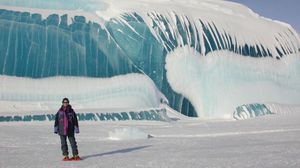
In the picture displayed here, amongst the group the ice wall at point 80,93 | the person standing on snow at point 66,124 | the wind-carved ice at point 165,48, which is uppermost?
the wind-carved ice at point 165,48

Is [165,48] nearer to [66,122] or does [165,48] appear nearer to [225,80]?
[225,80]

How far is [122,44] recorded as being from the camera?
3984 cm

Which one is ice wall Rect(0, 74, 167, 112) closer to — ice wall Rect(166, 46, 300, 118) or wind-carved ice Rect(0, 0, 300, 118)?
wind-carved ice Rect(0, 0, 300, 118)

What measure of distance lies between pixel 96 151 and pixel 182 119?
23.0 m

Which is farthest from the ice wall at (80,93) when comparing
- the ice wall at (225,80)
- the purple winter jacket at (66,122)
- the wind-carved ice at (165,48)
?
the purple winter jacket at (66,122)

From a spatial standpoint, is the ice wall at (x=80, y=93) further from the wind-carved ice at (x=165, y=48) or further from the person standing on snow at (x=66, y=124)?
the person standing on snow at (x=66, y=124)

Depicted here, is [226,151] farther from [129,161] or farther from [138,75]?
[138,75]

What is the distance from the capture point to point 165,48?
40656 mm

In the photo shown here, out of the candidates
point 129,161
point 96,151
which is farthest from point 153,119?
point 129,161

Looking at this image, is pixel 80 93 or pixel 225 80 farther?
pixel 225 80

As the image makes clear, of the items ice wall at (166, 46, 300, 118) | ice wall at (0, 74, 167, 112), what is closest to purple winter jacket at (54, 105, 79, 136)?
ice wall at (0, 74, 167, 112)

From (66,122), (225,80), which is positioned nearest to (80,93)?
(225,80)

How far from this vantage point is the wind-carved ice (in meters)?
35.0

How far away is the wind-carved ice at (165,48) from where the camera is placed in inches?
1379
